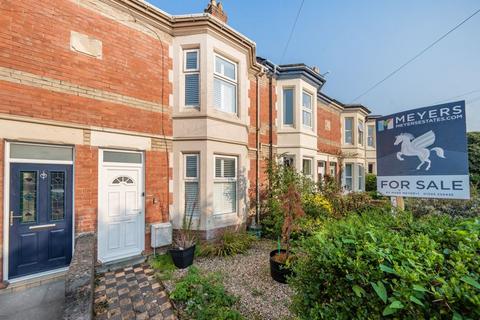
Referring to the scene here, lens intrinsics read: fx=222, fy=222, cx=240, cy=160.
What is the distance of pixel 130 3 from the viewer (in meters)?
5.80

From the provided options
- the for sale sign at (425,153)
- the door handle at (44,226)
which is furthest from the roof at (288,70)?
the door handle at (44,226)

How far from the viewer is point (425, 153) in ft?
13.6

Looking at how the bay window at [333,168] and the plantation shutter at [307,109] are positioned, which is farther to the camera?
the bay window at [333,168]

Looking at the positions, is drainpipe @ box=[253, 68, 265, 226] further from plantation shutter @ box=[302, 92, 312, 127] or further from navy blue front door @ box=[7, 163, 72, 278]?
navy blue front door @ box=[7, 163, 72, 278]

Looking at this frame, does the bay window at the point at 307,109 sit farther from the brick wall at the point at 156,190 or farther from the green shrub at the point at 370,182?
the green shrub at the point at 370,182

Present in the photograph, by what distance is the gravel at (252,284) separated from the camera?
370 cm

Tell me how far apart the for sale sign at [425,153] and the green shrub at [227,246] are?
3.90 metres

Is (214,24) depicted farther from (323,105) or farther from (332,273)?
(323,105)

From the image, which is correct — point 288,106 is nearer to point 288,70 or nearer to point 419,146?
point 288,70

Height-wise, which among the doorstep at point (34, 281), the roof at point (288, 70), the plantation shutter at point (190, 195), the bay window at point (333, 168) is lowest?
the doorstep at point (34, 281)

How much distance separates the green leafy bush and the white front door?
4.87 m

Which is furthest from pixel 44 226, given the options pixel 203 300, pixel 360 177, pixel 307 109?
pixel 360 177

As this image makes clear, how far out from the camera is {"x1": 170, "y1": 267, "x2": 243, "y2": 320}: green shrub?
3.39 meters

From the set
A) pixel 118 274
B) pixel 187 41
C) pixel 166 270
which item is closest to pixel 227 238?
pixel 166 270
